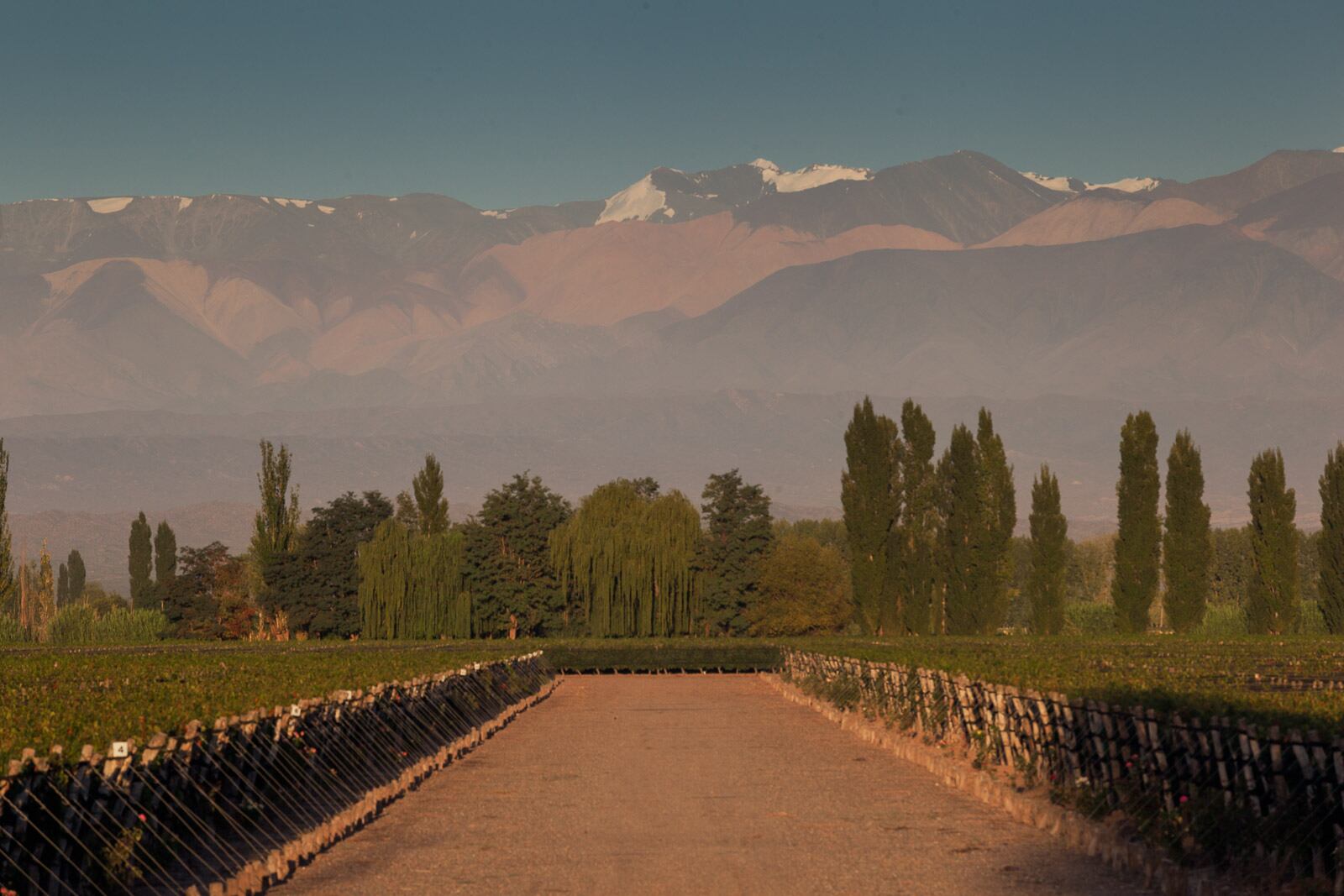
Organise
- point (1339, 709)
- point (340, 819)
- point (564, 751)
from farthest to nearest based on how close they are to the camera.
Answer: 1. point (564, 751)
2. point (340, 819)
3. point (1339, 709)

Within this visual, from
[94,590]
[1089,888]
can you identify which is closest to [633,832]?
[1089,888]

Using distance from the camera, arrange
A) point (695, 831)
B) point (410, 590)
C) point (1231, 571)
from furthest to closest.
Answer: point (1231, 571) → point (410, 590) → point (695, 831)

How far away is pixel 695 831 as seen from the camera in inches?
794

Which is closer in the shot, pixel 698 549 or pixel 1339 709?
pixel 1339 709

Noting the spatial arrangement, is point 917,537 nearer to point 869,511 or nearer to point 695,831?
point 869,511

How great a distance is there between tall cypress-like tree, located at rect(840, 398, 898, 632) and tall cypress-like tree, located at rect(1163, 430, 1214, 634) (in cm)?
1428

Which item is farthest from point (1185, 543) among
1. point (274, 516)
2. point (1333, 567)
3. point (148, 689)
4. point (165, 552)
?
point (165, 552)

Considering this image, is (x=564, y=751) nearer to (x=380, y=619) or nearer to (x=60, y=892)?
(x=60, y=892)

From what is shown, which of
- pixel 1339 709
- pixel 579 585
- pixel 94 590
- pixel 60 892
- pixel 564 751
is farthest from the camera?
pixel 94 590

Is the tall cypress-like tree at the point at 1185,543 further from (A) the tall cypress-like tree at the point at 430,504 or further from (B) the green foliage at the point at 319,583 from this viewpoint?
(A) the tall cypress-like tree at the point at 430,504

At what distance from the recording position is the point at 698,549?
91.6m

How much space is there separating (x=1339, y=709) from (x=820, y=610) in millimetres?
71573

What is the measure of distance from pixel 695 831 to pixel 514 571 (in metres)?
72.9

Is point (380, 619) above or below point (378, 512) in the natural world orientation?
below
